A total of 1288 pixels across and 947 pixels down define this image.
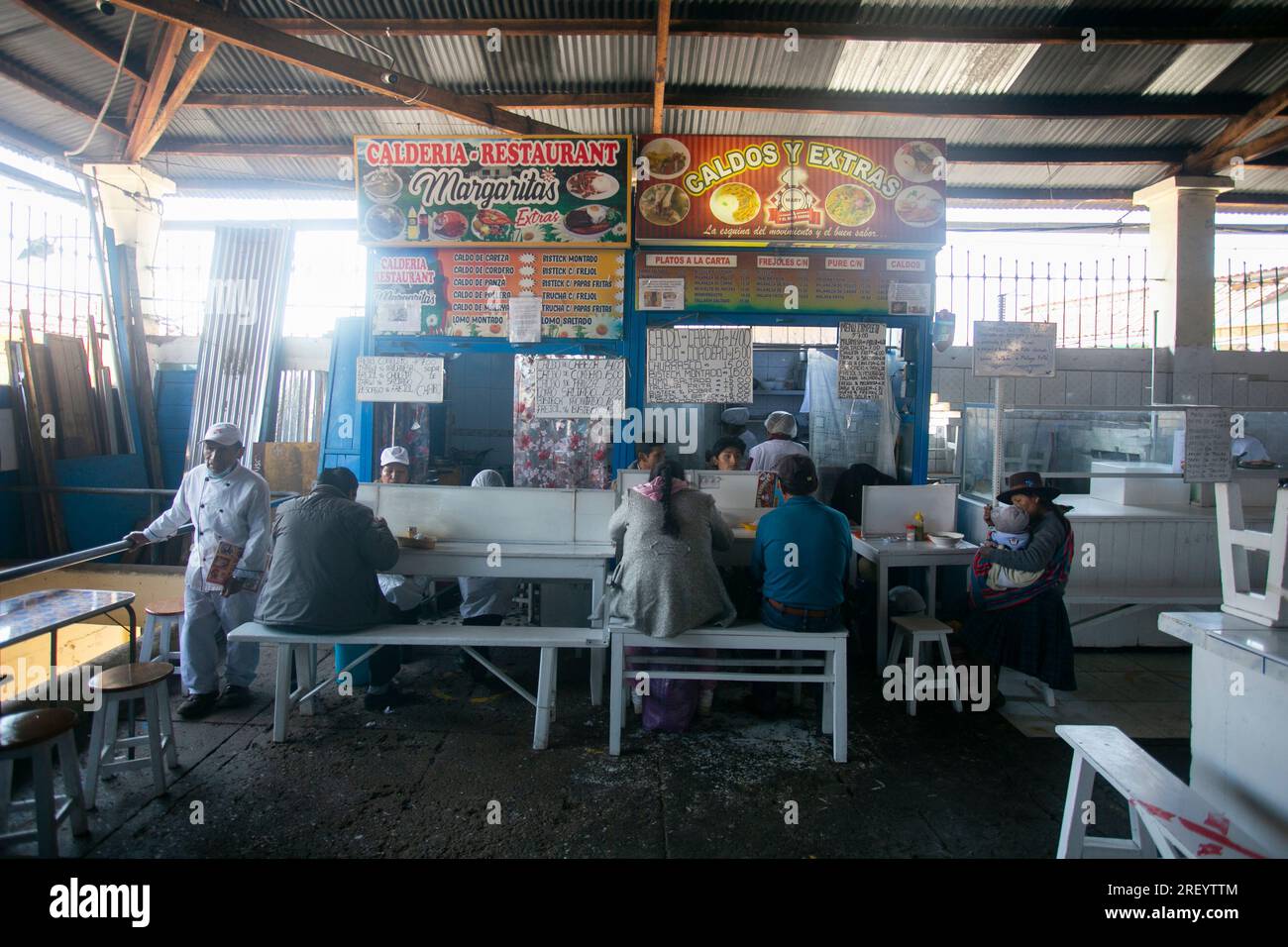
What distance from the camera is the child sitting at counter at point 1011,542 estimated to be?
472 centimetres

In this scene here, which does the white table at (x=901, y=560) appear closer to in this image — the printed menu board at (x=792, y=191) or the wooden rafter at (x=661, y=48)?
the printed menu board at (x=792, y=191)

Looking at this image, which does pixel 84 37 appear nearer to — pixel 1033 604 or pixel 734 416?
pixel 734 416

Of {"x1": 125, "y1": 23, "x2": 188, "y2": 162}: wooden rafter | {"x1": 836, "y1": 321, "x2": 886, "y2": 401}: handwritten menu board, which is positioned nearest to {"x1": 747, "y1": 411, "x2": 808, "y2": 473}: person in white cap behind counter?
{"x1": 836, "y1": 321, "x2": 886, "y2": 401}: handwritten menu board

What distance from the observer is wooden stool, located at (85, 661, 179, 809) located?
3.46 m

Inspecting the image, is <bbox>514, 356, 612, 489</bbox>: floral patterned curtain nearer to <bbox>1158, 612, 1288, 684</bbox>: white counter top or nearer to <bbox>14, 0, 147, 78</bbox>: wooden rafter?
<bbox>1158, 612, 1288, 684</bbox>: white counter top

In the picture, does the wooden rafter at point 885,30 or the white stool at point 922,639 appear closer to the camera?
the white stool at point 922,639

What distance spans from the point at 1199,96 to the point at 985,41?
10.6 ft

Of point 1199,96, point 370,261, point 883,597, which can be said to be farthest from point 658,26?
point 1199,96

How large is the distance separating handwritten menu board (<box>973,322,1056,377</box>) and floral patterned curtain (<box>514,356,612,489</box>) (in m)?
3.09

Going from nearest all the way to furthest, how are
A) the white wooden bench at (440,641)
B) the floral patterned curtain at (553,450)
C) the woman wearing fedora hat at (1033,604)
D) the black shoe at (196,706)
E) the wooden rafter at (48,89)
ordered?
the white wooden bench at (440,641), the black shoe at (196,706), the woman wearing fedora hat at (1033,604), the floral patterned curtain at (553,450), the wooden rafter at (48,89)

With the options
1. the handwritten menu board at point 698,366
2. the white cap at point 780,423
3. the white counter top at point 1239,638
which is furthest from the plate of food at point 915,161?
the white counter top at point 1239,638

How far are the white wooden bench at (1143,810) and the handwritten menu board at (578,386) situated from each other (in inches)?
177
